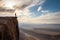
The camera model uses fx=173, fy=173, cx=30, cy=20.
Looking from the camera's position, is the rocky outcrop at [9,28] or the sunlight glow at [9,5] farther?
the sunlight glow at [9,5]

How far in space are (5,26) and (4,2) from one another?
117cm

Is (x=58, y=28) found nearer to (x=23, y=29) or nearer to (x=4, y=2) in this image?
(x=23, y=29)

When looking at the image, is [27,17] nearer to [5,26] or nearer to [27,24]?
[27,24]

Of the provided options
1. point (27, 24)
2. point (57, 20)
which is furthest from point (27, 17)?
point (57, 20)

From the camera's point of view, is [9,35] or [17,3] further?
[17,3]

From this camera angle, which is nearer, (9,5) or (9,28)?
(9,28)

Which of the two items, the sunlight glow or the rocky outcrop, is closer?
the rocky outcrop

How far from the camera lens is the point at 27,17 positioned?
7871 mm

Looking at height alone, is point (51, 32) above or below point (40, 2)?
below

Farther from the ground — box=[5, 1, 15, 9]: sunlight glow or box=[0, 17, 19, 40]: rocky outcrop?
box=[5, 1, 15, 9]: sunlight glow

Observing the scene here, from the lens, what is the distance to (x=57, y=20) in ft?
25.4

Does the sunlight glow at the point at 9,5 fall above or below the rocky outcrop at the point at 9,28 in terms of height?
above

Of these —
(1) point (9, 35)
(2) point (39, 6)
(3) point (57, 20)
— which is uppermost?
(2) point (39, 6)

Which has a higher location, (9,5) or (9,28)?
(9,5)
